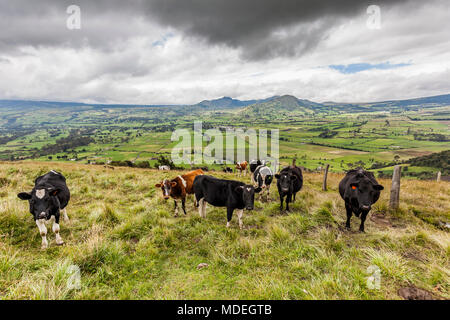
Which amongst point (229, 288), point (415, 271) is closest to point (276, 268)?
point (229, 288)

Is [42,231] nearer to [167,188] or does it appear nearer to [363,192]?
[167,188]

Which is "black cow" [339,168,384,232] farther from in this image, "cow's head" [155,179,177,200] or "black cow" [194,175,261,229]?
"cow's head" [155,179,177,200]

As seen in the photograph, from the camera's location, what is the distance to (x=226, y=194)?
7.72 metres

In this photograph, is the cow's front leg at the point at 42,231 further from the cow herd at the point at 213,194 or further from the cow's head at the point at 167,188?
the cow's head at the point at 167,188

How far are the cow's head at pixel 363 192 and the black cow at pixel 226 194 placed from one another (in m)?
3.51

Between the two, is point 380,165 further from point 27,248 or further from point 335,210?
point 27,248

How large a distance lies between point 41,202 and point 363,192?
34.0 feet

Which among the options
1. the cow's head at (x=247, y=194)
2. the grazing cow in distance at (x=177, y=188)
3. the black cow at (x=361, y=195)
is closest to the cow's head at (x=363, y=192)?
the black cow at (x=361, y=195)

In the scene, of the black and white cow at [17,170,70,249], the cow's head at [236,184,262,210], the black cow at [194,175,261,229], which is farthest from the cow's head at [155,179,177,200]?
the black and white cow at [17,170,70,249]

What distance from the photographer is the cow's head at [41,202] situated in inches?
214

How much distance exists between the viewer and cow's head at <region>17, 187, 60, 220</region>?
5.44 m

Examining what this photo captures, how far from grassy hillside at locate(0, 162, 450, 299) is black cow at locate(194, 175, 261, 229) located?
0.76 m
